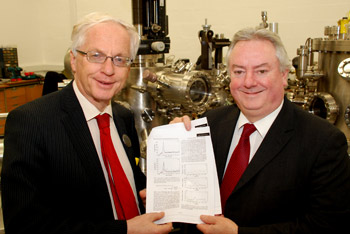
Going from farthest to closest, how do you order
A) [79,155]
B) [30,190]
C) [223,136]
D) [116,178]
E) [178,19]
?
[178,19] < [223,136] < [116,178] < [79,155] < [30,190]

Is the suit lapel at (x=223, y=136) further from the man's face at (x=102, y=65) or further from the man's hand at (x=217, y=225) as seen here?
the man's face at (x=102, y=65)

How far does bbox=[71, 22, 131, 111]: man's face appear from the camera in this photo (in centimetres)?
122

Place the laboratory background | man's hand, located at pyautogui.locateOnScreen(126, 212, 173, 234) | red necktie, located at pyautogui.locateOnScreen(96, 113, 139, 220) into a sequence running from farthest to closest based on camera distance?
1. the laboratory background
2. red necktie, located at pyautogui.locateOnScreen(96, 113, 139, 220)
3. man's hand, located at pyautogui.locateOnScreen(126, 212, 173, 234)

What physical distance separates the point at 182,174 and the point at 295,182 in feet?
1.27

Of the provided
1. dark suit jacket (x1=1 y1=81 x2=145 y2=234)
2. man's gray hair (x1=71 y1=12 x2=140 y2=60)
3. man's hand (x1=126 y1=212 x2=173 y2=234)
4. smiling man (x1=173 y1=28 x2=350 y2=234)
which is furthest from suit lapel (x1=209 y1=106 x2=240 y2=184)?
man's gray hair (x1=71 y1=12 x2=140 y2=60)

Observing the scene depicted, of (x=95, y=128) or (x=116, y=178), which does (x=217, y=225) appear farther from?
(x=95, y=128)

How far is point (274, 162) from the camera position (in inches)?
45.9

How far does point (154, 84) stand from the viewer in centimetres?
212

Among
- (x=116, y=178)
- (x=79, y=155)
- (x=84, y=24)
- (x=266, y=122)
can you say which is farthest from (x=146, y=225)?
(x=84, y=24)

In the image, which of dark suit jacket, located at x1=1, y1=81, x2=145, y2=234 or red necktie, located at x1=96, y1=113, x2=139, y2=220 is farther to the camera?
red necktie, located at x1=96, y1=113, x2=139, y2=220

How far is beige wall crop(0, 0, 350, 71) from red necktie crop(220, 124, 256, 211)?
293 centimetres

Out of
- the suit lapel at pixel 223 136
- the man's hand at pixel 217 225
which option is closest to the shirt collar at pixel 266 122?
the suit lapel at pixel 223 136

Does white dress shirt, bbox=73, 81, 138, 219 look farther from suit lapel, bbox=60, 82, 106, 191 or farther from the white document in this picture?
the white document

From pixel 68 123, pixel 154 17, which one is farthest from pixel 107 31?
pixel 154 17
